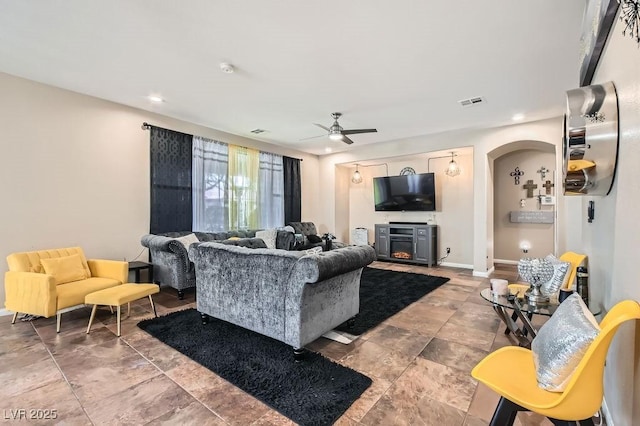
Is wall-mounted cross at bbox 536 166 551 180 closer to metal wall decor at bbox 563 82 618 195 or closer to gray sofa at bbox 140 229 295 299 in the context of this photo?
metal wall decor at bbox 563 82 618 195

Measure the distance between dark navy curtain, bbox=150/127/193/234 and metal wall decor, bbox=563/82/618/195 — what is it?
16.6 ft

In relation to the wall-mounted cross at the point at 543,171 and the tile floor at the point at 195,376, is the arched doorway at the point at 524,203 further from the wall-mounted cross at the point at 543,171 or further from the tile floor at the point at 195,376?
the tile floor at the point at 195,376

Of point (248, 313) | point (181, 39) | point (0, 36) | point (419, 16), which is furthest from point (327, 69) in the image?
point (0, 36)

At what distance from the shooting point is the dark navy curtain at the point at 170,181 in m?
4.57

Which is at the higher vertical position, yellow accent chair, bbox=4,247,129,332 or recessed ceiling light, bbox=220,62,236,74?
recessed ceiling light, bbox=220,62,236,74

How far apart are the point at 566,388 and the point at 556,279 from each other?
1.56m

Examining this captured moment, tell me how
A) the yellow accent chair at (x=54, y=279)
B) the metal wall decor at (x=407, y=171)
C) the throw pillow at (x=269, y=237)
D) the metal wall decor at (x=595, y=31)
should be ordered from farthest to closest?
1. the metal wall decor at (x=407, y=171)
2. the throw pillow at (x=269, y=237)
3. the yellow accent chair at (x=54, y=279)
4. the metal wall decor at (x=595, y=31)

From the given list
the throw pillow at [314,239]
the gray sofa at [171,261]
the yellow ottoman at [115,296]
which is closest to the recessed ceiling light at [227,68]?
the gray sofa at [171,261]

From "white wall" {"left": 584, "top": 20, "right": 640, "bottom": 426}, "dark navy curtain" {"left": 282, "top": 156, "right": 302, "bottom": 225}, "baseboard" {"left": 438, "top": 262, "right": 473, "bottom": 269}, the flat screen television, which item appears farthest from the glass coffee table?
"dark navy curtain" {"left": 282, "top": 156, "right": 302, "bottom": 225}

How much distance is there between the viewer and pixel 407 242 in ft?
21.9

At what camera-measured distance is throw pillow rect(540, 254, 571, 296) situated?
2.24 meters

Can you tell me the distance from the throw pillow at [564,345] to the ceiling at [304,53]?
7.36ft

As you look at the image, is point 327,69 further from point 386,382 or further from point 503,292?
point 386,382

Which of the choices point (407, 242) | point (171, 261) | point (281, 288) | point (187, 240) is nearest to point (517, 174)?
point (407, 242)
